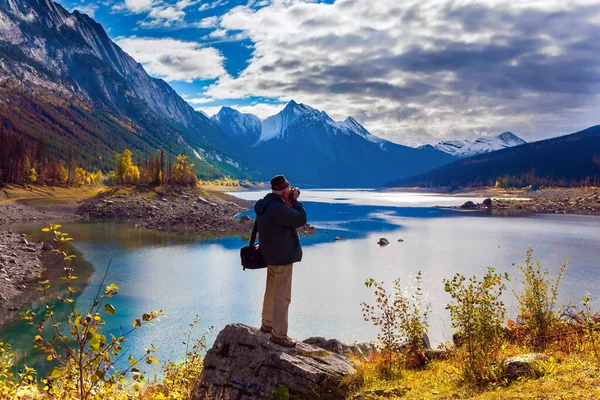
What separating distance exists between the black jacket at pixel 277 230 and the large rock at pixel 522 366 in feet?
15.8

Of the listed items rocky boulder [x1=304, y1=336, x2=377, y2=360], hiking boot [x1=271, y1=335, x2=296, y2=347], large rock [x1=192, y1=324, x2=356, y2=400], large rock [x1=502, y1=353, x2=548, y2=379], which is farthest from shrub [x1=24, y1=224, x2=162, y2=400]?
rocky boulder [x1=304, y1=336, x2=377, y2=360]

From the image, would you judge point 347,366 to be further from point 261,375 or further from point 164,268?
point 164,268

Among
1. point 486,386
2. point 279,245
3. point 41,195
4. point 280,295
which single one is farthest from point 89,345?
point 41,195

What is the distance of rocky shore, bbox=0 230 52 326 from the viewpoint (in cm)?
2973

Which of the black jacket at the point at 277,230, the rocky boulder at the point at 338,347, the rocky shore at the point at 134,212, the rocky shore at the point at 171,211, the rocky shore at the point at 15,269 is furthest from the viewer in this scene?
Answer: the rocky shore at the point at 171,211

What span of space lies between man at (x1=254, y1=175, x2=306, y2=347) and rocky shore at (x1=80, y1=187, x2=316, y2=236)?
69.7m

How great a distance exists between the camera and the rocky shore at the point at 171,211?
283 feet

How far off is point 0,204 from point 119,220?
81.5ft

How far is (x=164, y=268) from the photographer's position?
47875mm

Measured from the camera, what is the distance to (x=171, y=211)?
357ft

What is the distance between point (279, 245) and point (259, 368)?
109 inches

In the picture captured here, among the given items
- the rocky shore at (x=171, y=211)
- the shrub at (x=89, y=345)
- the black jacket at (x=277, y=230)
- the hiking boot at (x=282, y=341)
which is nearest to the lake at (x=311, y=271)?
the rocky shore at (x=171, y=211)

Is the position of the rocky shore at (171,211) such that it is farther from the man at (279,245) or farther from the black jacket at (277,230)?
the black jacket at (277,230)

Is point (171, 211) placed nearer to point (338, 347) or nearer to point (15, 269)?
point (15, 269)
